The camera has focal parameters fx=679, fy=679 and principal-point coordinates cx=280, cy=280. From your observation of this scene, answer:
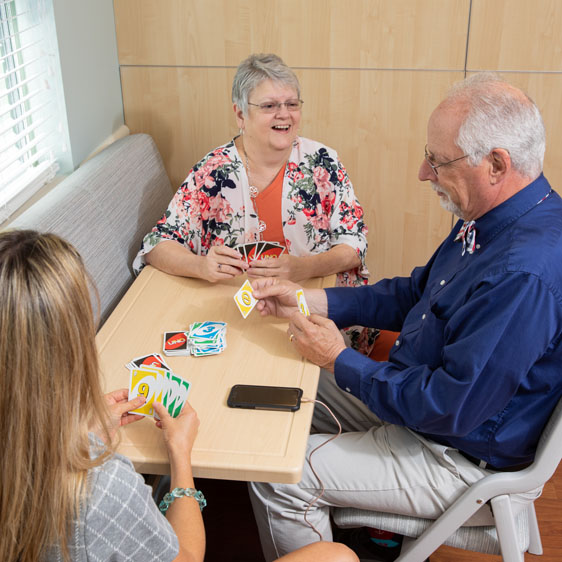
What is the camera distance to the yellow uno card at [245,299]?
1.89 meters

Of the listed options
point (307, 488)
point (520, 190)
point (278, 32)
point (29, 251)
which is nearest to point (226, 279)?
point (307, 488)

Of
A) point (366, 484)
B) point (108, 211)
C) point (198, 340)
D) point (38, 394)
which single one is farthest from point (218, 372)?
point (108, 211)

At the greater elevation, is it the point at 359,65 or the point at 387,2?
the point at 387,2

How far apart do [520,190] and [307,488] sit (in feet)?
3.04

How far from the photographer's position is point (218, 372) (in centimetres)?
174

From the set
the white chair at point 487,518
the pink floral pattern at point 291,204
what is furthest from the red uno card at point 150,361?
the pink floral pattern at point 291,204

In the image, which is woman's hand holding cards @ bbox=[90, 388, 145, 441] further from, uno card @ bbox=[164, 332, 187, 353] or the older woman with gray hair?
the older woman with gray hair

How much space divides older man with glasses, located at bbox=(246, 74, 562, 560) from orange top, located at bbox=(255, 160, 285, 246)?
0.72 m

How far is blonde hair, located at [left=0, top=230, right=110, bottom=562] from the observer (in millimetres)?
1031

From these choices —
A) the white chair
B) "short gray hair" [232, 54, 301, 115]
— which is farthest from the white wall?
the white chair

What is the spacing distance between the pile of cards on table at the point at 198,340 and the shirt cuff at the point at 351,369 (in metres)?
0.31

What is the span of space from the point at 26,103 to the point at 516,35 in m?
2.03

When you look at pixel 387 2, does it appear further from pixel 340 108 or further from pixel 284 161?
pixel 284 161

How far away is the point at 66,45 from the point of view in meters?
2.60
